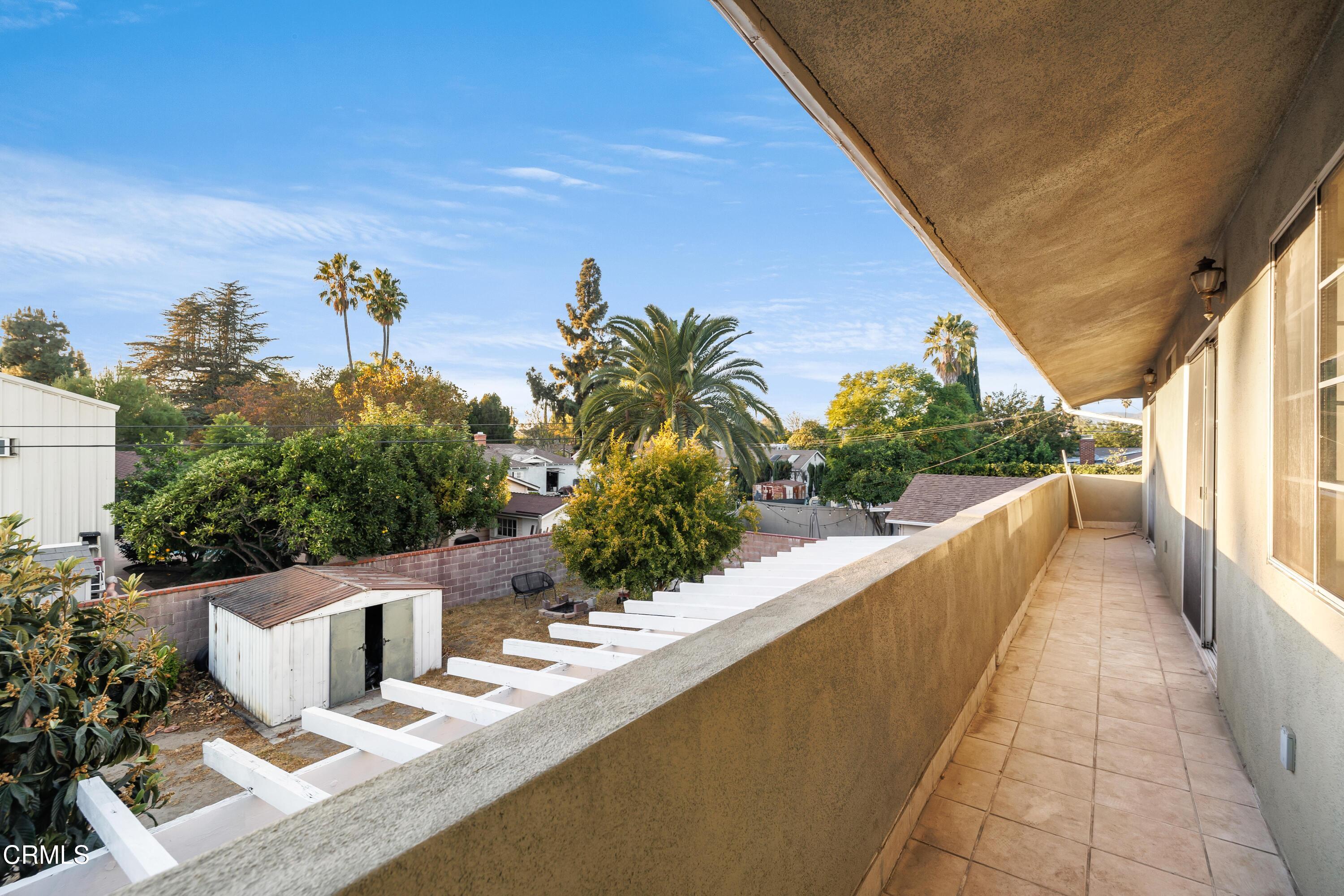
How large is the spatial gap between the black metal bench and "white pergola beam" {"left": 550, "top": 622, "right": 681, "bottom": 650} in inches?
512

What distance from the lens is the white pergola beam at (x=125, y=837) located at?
4.30 ft

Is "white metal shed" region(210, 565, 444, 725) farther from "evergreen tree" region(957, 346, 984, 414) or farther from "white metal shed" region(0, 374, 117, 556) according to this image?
"evergreen tree" region(957, 346, 984, 414)

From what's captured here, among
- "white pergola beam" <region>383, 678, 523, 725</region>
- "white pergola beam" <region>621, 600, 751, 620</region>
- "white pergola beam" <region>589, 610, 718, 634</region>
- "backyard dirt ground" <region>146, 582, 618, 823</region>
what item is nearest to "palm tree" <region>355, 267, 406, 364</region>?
"backyard dirt ground" <region>146, 582, 618, 823</region>

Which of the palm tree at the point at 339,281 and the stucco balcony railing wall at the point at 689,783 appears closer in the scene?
the stucco balcony railing wall at the point at 689,783

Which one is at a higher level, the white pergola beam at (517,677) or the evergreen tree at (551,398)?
the evergreen tree at (551,398)

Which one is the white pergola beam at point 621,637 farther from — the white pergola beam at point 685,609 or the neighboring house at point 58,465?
the neighboring house at point 58,465

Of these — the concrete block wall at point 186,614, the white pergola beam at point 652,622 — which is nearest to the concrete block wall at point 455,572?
the concrete block wall at point 186,614

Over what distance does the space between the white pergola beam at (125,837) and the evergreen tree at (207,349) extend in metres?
46.9

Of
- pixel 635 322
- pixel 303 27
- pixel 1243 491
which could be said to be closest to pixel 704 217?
pixel 303 27

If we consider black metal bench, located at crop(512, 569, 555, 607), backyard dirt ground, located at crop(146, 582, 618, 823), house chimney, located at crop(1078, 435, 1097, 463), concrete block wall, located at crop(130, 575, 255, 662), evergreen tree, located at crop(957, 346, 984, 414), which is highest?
evergreen tree, located at crop(957, 346, 984, 414)

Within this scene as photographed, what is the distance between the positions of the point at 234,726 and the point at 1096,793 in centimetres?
1135

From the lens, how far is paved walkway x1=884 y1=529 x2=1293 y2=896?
2.45 meters

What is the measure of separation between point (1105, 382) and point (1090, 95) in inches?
452

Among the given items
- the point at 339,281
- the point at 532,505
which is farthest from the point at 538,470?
the point at 339,281
